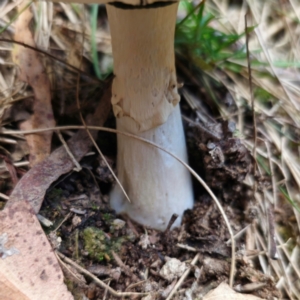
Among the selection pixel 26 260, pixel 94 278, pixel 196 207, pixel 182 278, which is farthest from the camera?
pixel 196 207

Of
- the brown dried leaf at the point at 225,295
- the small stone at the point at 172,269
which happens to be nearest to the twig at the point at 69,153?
the small stone at the point at 172,269

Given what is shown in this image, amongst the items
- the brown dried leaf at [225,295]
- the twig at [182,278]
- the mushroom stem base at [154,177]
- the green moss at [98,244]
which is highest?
the mushroom stem base at [154,177]

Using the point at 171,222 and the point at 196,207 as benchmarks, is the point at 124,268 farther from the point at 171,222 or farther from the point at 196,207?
the point at 196,207

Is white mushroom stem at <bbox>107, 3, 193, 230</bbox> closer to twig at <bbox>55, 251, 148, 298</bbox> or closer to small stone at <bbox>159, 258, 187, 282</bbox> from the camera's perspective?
small stone at <bbox>159, 258, 187, 282</bbox>

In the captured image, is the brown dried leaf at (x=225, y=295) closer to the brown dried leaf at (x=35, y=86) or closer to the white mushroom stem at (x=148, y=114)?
the white mushroom stem at (x=148, y=114)

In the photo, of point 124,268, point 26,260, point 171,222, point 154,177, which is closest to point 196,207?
point 171,222

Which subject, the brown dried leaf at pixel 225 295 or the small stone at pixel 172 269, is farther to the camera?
the small stone at pixel 172 269
